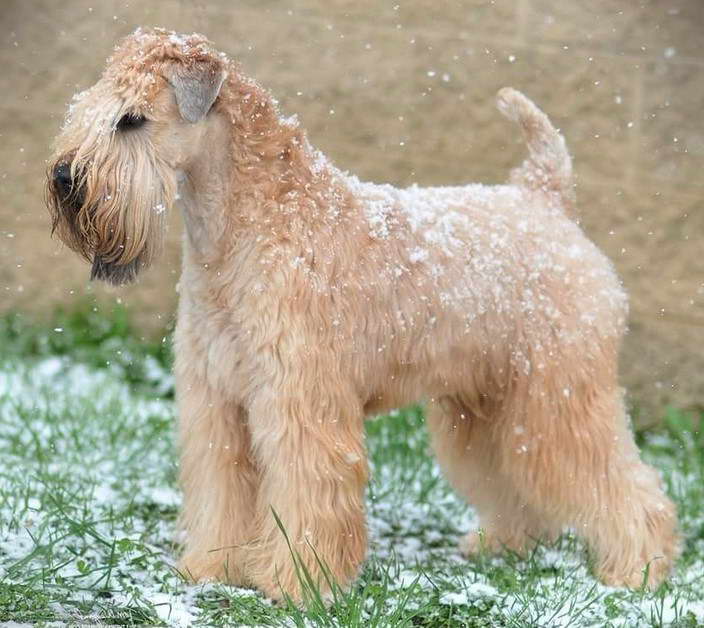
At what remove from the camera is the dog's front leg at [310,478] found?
3.24 metres

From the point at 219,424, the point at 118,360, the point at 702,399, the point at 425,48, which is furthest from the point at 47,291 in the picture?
the point at 702,399

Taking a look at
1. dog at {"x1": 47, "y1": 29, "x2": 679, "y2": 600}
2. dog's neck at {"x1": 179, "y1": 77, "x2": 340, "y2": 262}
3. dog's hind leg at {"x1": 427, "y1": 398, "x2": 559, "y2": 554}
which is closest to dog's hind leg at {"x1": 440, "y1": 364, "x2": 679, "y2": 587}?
dog at {"x1": 47, "y1": 29, "x2": 679, "y2": 600}

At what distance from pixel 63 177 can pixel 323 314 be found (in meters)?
0.88

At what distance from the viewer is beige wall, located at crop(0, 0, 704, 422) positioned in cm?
545

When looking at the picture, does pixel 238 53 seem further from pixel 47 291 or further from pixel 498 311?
pixel 498 311

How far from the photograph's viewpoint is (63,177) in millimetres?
3043

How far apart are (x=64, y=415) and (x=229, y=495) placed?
1.69 metres

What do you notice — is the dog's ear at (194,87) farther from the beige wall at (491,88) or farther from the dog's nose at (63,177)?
the beige wall at (491,88)

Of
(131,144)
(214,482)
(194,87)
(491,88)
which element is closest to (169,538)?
(214,482)

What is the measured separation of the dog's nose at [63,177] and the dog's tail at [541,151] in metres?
1.72

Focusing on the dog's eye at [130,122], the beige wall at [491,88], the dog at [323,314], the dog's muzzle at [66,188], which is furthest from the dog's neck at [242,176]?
the beige wall at [491,88]

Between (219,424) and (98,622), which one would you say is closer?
(98,622)

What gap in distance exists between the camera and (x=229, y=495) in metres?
3.56

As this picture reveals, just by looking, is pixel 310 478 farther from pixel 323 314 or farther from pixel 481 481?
pixel 481 481
